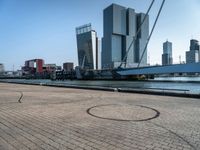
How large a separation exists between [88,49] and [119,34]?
86.4 feet

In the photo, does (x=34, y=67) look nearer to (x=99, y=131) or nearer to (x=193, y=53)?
(x=193, y=53)

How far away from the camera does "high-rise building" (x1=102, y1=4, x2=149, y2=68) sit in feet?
404

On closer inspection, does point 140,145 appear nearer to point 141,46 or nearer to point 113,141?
point 113,141

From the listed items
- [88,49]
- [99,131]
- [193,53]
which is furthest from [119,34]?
[99,131]

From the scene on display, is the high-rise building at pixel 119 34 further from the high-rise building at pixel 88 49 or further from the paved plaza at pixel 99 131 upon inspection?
the paved plaza at pixel 99 131

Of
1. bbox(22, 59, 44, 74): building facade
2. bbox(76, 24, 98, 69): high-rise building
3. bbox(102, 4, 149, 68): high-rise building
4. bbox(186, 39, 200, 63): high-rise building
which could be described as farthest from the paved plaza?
bbox(22, 59, 44, 74): building facade

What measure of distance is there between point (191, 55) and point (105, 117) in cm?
10975

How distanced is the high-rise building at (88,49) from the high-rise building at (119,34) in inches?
418

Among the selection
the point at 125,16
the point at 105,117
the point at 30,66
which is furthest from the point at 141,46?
the point at 105,117

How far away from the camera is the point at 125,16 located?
5064 inches

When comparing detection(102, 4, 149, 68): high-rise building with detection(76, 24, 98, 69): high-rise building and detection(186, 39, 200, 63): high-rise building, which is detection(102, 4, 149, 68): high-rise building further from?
detection(186, 39, 200, 63): high-rise building

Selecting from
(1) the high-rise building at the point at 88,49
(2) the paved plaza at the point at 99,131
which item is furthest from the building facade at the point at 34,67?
(2) the paved plaza at the point at 99,131

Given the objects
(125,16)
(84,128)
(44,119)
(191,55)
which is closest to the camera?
(84,128)

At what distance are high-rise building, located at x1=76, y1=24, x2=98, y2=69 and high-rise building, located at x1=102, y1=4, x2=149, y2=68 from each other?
10.6m
